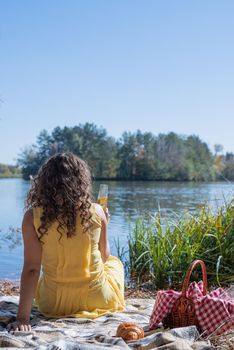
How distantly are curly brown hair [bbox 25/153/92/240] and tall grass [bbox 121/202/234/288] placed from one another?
1.83 m

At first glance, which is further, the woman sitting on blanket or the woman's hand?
the woman sitting on blanket

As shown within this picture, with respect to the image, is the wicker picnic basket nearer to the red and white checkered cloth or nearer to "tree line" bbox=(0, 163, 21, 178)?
the red and white checkered cloth

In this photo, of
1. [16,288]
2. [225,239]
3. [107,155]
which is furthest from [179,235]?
[107,155]

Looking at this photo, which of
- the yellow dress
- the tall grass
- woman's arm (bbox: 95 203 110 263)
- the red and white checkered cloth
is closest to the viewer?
the red and white checkered cloth

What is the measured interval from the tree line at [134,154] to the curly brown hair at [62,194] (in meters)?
36.4

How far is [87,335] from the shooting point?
8.52ft

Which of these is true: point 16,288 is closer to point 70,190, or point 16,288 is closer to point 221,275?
point 221,275

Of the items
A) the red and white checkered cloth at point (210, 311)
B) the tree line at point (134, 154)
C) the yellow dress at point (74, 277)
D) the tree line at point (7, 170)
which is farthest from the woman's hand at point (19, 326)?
the tree line at point (7, 170)

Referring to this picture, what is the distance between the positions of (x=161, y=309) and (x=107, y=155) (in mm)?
40884

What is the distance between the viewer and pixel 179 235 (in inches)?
→ 189

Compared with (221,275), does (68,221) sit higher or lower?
higher

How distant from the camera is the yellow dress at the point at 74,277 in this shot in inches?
113

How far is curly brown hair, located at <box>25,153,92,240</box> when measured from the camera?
2830mm

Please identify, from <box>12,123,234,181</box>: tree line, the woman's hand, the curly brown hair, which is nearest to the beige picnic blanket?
the woman's hand
